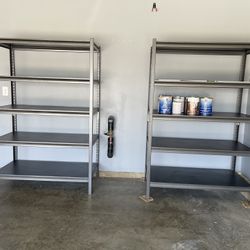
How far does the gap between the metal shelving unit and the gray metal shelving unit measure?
0.62 m

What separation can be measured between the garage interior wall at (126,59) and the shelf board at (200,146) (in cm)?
17

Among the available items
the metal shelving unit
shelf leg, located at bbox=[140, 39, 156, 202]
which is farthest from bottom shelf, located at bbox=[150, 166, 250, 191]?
shelf leg, located at bbox=[140, 39, 156, 202]

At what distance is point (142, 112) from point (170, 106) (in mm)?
595

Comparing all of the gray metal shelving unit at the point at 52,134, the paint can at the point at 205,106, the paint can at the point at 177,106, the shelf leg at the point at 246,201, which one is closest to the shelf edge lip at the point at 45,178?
the gray metal shelving unit at the point at 52,134

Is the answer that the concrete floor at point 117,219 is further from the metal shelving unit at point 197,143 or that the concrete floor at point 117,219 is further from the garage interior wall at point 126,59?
the garage interior wall at point 126,59

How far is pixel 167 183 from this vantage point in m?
2.73

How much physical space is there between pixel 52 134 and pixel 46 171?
0.45 meters

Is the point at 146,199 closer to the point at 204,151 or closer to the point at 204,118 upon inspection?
the point at 204,151

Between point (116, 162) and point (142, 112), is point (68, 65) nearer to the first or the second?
point (142, 112)

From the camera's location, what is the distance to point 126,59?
3.13 metres

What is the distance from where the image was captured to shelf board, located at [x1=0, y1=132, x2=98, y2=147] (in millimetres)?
2760

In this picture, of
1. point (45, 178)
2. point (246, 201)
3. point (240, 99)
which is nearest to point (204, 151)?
point (246, 201)

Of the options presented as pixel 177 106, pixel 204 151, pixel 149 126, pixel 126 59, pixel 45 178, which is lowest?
pixel 45 178

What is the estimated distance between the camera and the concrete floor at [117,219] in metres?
2.05
